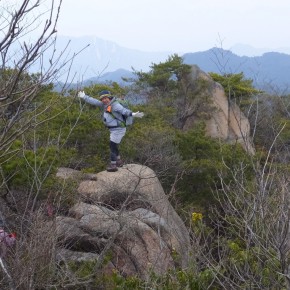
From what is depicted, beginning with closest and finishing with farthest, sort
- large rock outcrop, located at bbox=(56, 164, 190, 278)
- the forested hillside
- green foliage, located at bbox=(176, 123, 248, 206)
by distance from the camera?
the forested hillside < large rock outcrop, located at bbox=(56, 164, 190, 278) < green foliage, located at bbox=(176, 123, 248, 206)

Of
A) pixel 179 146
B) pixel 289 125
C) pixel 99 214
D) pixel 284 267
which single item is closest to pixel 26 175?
pixel 99 214

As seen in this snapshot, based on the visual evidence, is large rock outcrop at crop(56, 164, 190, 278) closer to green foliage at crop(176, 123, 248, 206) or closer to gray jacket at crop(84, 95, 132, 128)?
gray jacket at crop(84, 95, 132, 128)

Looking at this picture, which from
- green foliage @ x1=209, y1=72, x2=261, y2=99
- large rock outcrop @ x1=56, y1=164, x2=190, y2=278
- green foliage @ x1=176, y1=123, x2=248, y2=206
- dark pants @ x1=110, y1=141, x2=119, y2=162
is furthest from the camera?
green foliage @ x1=209, y1=72, x2=261, y2=99

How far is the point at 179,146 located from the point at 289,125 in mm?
7932

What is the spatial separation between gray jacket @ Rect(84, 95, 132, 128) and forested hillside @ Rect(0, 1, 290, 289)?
61cm

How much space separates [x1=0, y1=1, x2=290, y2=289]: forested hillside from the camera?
3.15 meters

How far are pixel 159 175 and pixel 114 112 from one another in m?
2.36

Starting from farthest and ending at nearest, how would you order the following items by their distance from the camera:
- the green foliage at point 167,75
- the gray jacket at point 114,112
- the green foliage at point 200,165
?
the green foliage at point 167,75 → the green foliage at point 200,165 → the gray jacket at point 114,112

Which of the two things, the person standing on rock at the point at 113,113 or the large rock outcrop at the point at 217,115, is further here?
the large rock outcrop at the point at 217,115

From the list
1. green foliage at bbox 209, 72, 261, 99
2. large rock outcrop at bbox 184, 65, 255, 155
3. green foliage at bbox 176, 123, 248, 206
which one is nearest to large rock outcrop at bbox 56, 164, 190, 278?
green foliage at bbox 176, 123, 248, 206

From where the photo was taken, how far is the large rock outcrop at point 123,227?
6.95 metres

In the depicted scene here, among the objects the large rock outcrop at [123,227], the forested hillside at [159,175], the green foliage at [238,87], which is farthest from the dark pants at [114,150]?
the green foliage at [238,87]

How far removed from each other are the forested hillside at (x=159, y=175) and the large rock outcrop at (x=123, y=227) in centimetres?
20

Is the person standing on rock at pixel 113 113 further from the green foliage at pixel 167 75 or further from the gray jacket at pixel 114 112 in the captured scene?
the green foliage at pixel 167 75
